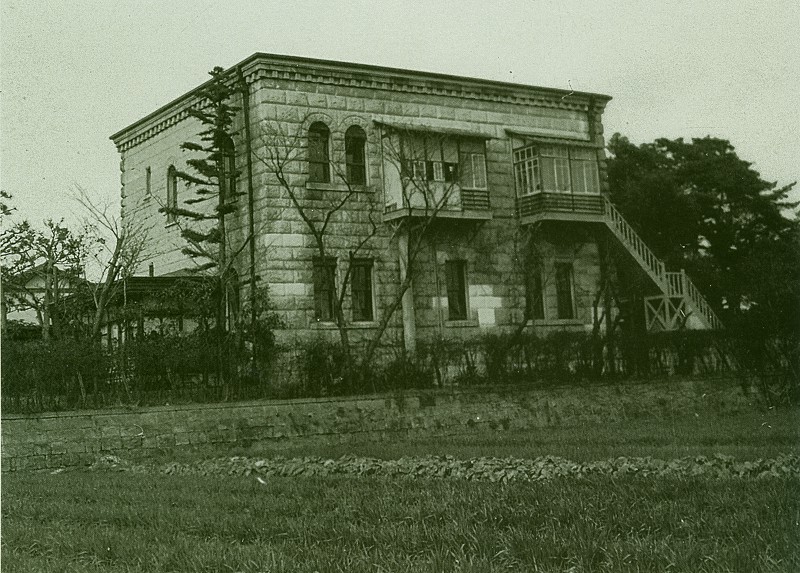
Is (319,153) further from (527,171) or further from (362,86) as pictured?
(527,171)

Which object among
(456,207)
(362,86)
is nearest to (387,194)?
(456,207)

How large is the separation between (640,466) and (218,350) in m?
11.7

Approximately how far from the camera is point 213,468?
13.8 meters

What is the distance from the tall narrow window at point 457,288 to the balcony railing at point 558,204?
9.84ft

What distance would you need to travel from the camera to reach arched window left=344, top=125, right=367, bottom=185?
96.2 feet

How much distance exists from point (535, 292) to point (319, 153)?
882 cm

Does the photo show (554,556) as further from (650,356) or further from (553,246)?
(553,246)

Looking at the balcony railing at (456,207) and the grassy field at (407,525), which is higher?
the balcony railing at (456,207)

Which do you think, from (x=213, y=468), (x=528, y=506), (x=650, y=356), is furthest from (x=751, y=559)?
Answer: (x=650, y=356)

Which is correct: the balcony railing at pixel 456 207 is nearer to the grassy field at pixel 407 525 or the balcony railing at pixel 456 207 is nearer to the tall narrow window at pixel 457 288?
the tall narrow window at pixel 457 288

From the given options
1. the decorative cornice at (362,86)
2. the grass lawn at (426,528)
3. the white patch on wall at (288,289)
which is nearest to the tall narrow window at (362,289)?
the white patch on wall at (288,289)

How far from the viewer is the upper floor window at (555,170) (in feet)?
103

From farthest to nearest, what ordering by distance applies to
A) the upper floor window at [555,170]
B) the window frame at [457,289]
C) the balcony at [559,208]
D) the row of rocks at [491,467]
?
the upper floor window at [555,170] < the balcony at [559,208] < the window frame at [457,289] < the row of rocks at [491,467]

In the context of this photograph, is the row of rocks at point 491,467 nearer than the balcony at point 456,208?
Yes
